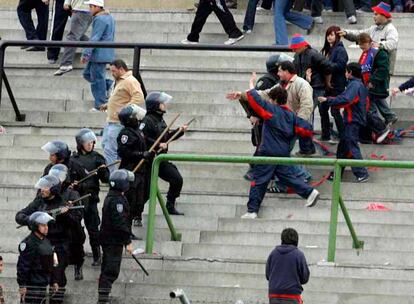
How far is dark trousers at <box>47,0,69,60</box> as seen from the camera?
87.8 feet

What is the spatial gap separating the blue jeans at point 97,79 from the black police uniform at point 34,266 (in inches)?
180

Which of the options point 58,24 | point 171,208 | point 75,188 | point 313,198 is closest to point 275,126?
point 313,198

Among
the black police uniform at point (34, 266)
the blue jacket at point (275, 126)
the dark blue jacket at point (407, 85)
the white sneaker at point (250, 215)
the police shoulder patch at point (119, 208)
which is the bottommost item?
the white sneaker at point (250, 215)

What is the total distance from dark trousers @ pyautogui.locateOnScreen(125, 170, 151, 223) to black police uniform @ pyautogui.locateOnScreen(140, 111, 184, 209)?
9.1 inches

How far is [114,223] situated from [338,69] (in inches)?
151

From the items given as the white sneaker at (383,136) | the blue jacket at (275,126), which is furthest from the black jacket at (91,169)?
the white sneaker at (383,136)

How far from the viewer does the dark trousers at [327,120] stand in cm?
2345

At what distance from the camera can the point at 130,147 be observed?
22422 millimetres

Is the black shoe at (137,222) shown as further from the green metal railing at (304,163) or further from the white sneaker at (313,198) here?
the white sneaker at (313,198)

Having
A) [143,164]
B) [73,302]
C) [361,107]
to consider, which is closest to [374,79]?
[361,107]

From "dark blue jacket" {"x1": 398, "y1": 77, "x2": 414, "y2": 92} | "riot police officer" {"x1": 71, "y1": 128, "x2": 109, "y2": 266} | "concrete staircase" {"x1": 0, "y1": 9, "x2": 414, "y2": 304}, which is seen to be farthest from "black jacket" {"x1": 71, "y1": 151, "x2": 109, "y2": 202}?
"dark blue jacket" {"x1": 398, "y1": 77, "x2": 414, "y2": 92}

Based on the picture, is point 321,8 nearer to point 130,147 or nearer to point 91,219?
point 130,147

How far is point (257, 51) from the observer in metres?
25.0

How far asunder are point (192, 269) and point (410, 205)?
2.60m
